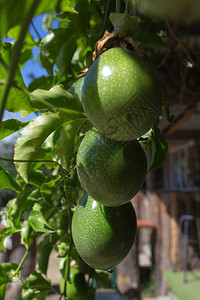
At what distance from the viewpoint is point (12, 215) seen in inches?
27.1

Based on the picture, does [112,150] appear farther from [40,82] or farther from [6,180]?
[40,82]

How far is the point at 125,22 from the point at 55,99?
0.13 metres

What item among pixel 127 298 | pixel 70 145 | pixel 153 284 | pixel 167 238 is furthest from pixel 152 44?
pixel 153 284

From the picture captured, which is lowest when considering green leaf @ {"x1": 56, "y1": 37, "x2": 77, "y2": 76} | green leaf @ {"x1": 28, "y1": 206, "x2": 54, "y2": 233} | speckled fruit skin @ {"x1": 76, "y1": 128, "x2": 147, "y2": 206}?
green leaf @ {"x1": 28, "y1": 206, "x2": 54, "y2": 233}

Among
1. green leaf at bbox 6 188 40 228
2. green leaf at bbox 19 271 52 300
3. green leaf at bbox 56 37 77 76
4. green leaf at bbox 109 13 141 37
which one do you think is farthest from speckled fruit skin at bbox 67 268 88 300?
green leaf at bbox 109 13 141 37

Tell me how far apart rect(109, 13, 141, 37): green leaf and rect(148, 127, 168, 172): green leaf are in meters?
0.21

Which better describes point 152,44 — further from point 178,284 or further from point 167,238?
point 167,238

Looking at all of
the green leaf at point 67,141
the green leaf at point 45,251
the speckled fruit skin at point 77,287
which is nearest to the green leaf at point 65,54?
the green leaf at point 67,141

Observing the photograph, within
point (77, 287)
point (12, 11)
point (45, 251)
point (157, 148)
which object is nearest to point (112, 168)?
point (157, 148)

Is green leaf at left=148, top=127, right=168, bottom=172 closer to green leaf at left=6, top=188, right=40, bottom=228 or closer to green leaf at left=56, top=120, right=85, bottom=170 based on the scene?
green leaf at left=56, top=120, right=85, bottom=170

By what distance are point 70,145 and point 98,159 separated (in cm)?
7

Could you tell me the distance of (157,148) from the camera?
1.75 feet

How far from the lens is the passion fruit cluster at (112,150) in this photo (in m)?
0.33

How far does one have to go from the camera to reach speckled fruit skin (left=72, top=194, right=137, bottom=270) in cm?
51
